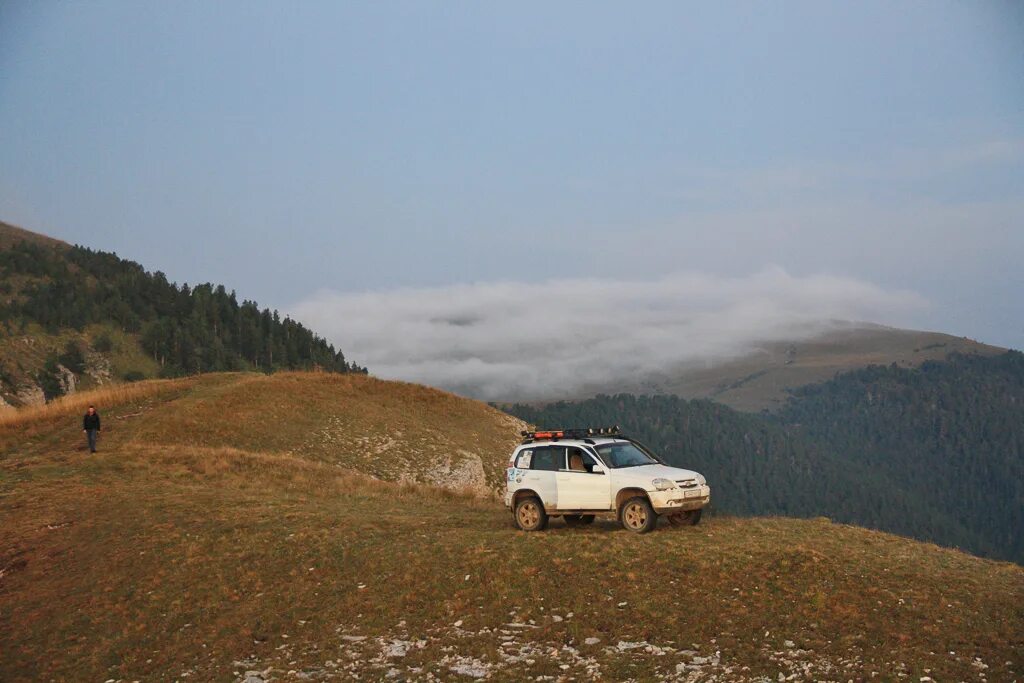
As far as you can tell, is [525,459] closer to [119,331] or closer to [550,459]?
[550,459]

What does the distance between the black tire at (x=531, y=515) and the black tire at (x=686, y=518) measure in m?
3.40

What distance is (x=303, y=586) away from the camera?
19.3m

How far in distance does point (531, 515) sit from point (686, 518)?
13.7 ft

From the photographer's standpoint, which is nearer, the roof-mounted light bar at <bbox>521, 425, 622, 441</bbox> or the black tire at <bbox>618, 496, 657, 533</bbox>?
the black tire at <bbox>618, 496, 657, 533</bbox>

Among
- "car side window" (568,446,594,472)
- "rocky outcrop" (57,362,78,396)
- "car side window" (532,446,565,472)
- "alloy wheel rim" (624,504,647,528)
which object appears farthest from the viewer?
"rocky outcrop" (57,362,78,396)

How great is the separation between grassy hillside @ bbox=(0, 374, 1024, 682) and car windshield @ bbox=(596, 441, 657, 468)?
1900 mm

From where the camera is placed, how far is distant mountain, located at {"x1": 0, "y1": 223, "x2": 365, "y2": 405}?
153250mm

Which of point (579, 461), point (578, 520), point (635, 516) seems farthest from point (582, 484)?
point (578, 520)

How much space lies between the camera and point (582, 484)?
2214cm

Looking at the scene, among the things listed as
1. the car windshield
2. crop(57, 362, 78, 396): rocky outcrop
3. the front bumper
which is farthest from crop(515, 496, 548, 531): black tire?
crop(57, 362, 78, 396): rocky outcrop

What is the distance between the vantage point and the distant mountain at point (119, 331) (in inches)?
6033

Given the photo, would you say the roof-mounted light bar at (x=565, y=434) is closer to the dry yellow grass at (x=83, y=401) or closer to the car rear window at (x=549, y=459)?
the car rear window at (x=549, y=459)

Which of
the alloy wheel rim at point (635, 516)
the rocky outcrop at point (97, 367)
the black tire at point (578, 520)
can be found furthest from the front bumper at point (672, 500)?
the rocky outcrop at point (97, 367)

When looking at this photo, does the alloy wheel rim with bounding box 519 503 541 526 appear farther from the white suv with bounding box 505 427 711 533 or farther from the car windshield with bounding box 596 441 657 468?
the car windshield with bounding box 596 441 657 468
